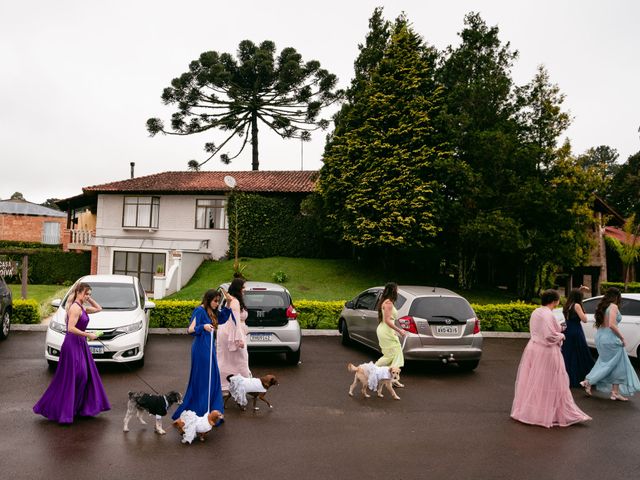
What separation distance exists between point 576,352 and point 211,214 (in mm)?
22306

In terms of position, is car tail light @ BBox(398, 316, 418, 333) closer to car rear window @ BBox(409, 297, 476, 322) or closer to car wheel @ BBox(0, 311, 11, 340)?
car rear window @ BBox(409, 297, 476, 322)

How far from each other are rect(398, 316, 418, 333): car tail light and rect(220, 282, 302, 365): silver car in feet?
6.91

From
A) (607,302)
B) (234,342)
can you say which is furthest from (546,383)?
(234,342)

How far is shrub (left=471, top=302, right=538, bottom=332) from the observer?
16.0 m

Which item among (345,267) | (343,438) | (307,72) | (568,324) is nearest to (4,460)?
(343,438)

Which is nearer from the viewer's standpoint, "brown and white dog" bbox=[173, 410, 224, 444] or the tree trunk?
"brown and white dog" bbox=[173, 410, 224, 444]

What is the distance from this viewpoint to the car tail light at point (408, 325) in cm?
970

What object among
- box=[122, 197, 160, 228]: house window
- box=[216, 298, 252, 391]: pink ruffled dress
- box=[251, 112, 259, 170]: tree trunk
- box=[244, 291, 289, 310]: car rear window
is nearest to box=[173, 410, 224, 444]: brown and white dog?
box=[216, 298, 252, 391]: pink ruffled dress

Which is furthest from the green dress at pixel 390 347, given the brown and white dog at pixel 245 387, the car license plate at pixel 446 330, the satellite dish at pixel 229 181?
Answer: the satellite dish at pixel 229 181

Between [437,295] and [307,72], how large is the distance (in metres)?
27.5

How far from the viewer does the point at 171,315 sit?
14.5 metres

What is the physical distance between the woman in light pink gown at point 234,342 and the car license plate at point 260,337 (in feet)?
6.45

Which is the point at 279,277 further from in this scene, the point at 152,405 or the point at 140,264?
the point at 152,405

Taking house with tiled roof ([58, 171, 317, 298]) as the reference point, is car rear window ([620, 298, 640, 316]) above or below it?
below
